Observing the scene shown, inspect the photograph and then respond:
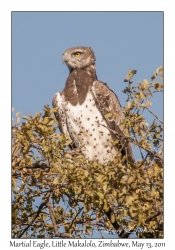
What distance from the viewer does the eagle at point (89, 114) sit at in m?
8.79

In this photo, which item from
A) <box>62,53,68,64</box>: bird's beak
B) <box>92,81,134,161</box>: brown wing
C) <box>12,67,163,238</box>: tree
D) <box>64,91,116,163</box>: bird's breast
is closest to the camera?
<box>12,67,163,238</box>: tree

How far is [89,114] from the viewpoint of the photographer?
8766mm

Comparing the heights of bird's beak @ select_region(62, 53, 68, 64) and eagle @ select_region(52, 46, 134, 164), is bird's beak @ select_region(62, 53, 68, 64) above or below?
above

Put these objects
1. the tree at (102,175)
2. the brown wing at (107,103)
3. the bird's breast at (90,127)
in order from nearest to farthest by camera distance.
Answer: the tree at (102,175) < the bird's breast at (90,127) < the brown wing at (107,103)

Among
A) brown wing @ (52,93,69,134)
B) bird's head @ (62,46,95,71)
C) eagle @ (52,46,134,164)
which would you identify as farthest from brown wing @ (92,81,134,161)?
bird's head @ (62,46,95,71)

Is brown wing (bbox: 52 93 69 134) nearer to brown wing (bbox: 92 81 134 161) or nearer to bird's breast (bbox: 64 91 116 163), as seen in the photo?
bird's breast (bbox: 64 91 116 163)

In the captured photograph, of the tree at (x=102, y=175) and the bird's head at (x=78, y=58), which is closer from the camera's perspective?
the tree at (x=102, y=175)

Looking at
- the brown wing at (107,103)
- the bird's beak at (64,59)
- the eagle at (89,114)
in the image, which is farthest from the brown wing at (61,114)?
the bird's beak at (64,59)

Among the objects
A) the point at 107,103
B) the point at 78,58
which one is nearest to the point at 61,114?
the point at 107,103

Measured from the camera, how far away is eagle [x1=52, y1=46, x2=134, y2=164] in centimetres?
879

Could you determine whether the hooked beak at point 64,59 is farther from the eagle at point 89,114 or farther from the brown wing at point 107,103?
the brown wing at point 107,103

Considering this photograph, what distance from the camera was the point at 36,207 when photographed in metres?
6.80

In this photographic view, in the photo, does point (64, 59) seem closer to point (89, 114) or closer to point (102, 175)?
point (89, 114)

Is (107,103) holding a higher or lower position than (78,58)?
lower
